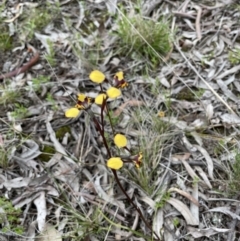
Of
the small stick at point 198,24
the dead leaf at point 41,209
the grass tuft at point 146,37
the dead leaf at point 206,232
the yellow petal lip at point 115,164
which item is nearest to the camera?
the yellow petal lip at point 115,164

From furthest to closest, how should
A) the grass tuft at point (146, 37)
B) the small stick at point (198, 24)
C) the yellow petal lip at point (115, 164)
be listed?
1. the small stick at point (198, 24)
2. the grass tuft at point (146, 37)
3. the yellow petal lip at point (115, 164)

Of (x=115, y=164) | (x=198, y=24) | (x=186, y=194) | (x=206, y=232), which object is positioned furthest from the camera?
(x=198, y=24)

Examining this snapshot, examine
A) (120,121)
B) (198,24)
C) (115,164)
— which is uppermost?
(115,164)

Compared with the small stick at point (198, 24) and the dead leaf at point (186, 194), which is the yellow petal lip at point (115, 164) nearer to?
the dead leaf at point (186, 194)

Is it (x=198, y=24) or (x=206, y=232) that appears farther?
(x=198, y=24)

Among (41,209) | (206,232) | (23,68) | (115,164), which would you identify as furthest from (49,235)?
(23,68)

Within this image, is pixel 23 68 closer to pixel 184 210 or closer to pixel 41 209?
pixel 41 209

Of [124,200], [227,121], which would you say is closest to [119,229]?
[124,200]

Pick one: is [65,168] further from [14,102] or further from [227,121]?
[227,121]

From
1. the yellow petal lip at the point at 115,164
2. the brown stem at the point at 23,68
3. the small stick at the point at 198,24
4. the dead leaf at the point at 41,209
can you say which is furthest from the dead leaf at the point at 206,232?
the brown stem at the point at 23,68
